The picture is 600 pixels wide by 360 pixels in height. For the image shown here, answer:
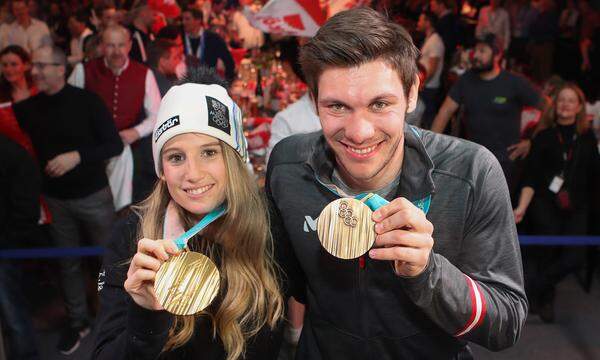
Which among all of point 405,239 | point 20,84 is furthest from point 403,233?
point 20,84

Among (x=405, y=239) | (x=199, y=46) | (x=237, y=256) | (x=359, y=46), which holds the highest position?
(x=359, y=46)

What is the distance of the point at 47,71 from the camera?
14.2 ft

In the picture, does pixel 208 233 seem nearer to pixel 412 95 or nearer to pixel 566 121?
pixel 412 95

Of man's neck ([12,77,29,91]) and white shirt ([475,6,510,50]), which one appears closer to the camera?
man's neck ([12,77,29,91])

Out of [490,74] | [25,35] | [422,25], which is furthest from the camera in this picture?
[422,25]

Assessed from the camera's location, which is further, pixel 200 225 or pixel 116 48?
pixel 116 48

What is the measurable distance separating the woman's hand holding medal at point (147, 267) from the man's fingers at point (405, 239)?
1.63 ft

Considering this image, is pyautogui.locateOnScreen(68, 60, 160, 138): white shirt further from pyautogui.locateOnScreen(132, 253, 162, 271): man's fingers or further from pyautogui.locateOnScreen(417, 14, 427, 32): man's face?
pyautogui.locateOnScreen(417, 14, 427, 32): man's face

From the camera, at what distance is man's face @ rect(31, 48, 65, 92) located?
432cm

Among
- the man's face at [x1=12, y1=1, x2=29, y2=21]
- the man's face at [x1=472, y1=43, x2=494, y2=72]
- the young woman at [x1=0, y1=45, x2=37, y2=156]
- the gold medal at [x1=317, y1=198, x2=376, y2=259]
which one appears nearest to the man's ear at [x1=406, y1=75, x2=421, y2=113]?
the gold medal at [x1=317, y1=198, x2=376, y2=259]

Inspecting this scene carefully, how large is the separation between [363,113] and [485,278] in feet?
1.73

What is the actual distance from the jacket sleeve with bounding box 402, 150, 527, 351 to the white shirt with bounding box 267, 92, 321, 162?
222 centimetres

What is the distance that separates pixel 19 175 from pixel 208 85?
7.78 ft

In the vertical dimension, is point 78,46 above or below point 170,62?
below
